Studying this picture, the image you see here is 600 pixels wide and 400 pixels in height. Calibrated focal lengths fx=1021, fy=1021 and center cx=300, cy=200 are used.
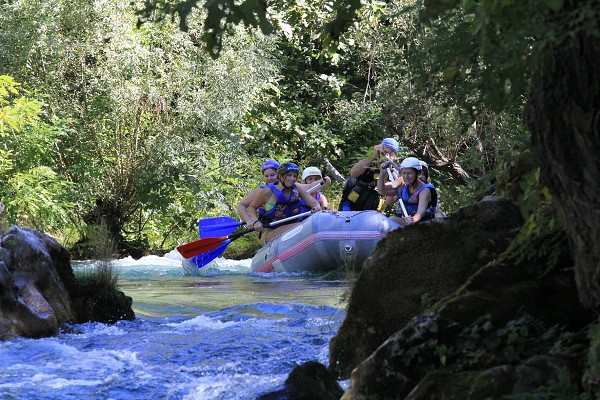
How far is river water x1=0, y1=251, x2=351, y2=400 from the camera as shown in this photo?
5203 mm

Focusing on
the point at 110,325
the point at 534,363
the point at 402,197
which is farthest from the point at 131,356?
the point at 402,197

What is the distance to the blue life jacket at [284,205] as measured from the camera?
44.3ft

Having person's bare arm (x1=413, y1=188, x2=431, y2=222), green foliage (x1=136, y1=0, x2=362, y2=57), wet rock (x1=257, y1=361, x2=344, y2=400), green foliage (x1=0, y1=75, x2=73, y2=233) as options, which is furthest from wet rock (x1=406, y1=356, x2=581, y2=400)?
green foliage (x1=0, y1=75, x2=73, y2=233)

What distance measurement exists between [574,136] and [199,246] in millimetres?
11440

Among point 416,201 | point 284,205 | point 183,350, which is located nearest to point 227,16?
point 183,350

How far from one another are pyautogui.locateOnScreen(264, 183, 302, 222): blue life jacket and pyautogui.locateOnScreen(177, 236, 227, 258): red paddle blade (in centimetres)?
109

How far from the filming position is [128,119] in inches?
706

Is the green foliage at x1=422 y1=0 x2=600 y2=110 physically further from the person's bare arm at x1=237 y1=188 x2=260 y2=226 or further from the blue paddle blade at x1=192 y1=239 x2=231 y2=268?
the blue paddle blade at x1=192 y1=239 x2=231 y2=268

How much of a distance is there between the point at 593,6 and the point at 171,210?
16.0 metres

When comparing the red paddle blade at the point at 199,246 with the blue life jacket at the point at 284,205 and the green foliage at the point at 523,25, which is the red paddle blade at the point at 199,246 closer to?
the blue life jacket at the point at 284,205

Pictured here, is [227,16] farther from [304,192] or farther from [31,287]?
[304,192]

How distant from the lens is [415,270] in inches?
194

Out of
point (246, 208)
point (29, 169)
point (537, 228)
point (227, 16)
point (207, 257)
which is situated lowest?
point (207, 257)

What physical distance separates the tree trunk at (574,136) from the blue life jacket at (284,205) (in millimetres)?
10369
